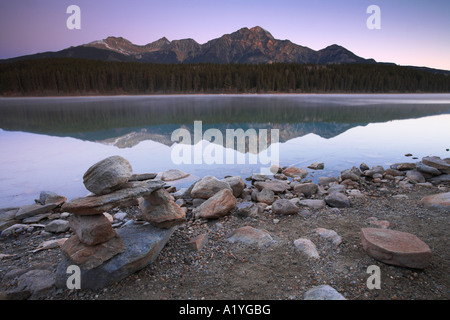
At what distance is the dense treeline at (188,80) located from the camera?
8338cm

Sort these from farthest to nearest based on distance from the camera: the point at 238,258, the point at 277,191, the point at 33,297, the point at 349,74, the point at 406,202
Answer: the point at 349,74 → the point at 277,191 → the point at 406,202 → the point at 238,258 → the point at 33,297

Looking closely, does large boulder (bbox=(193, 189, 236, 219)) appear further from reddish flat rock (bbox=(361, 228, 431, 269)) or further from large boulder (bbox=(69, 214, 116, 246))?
reddish flat rock (bbox=(361, 228, 431, 269))

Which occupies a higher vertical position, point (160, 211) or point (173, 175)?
point (160, 211)

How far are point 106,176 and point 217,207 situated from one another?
2432mm

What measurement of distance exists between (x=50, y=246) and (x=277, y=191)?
501 centimetres

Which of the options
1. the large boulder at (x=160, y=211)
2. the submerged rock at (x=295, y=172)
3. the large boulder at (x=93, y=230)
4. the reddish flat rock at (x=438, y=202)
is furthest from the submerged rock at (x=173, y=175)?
the reddish flat rock at (x=438, y=202)

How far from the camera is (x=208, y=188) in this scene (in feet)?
21.4

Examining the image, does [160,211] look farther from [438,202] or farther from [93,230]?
[438,202]

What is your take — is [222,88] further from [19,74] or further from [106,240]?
[106,240]

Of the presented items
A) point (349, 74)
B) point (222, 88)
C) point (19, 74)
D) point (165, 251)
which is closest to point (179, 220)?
point (165, 251)

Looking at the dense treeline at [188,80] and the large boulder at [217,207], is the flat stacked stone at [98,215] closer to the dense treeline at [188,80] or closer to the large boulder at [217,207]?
the large boulder at [217,207]

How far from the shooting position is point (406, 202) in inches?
241

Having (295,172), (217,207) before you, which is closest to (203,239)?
(217,207)

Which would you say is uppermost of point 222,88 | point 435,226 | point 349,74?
point 349,74
